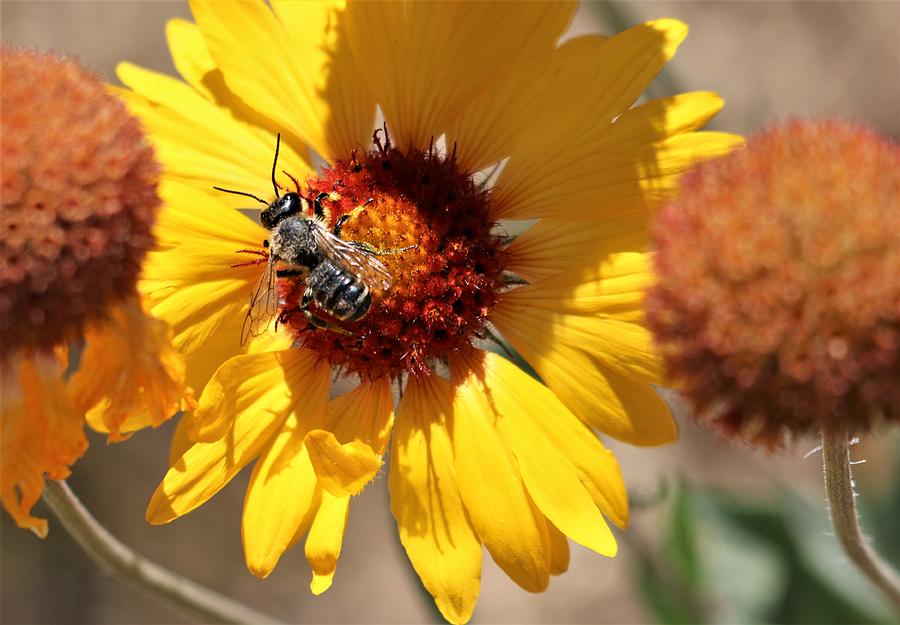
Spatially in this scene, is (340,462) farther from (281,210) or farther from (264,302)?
(281,210)

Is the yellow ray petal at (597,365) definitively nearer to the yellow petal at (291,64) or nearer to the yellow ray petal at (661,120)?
the yellow ray petal at (661,120)

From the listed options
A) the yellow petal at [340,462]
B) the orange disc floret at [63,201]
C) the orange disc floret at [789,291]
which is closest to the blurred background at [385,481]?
the yellow petal at [340,462]

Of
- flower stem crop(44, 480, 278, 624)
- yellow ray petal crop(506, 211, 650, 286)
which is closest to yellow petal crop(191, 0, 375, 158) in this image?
yellow ray petal crop(506, 211, 650, 286)

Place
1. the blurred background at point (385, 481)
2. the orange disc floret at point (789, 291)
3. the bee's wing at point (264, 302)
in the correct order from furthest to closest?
the blurred background at point (385, 481), the bee's wing at point (264, 302), the orange disc floret at point (789, 291)

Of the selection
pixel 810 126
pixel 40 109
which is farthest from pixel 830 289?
pixel 40 109

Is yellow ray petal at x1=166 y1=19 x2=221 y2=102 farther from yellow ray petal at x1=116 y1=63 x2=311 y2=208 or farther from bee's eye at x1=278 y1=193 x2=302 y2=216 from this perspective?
bee's eye at x1=278 y1=193 x2=302 y2=216

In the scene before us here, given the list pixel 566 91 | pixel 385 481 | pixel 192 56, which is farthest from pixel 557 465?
pixel 385 481

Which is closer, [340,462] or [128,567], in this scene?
[340,462]
